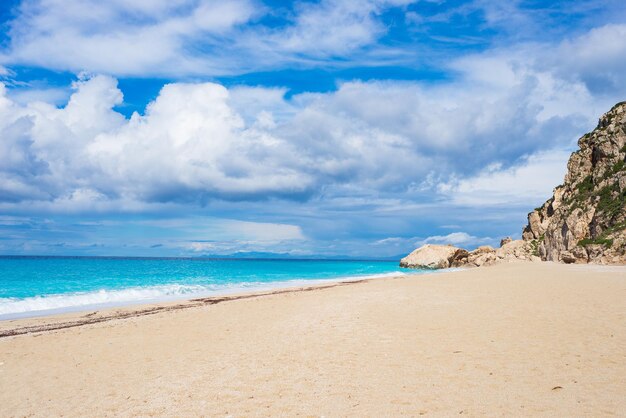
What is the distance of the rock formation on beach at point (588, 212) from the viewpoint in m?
49.2

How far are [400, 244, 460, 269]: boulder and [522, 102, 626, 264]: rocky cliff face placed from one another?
20.5m

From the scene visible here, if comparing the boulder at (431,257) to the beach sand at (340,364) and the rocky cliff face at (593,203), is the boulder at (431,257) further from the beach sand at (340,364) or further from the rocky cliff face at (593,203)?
the beach sand at (340,364)

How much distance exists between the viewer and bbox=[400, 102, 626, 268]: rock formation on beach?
162 ft

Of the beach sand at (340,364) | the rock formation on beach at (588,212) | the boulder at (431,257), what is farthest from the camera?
the boulder at (431,257)

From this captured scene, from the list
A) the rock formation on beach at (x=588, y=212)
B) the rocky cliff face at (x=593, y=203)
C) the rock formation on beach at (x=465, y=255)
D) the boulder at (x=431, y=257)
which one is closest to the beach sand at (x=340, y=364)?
the rocky cliff face at (x=593, y=203)

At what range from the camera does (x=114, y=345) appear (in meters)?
14.8

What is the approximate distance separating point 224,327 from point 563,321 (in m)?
12.4

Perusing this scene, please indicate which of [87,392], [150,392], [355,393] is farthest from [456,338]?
[87,392]

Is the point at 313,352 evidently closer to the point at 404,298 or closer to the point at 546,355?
the point at 546,355

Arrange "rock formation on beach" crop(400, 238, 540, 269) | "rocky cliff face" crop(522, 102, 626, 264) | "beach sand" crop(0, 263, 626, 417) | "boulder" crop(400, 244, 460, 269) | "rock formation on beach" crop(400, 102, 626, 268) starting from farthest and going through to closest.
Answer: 1. "boulder" crop(400, 244, 460, 269)
2. "rock formation on beach" crop(400, 238, 540, 269)
3. "rock formation on beach" crop(400, 102, 626, 268)
4. "rocky cliff face" crop(522, 102, 626, 264)
5. "beach sand" crop(0, 263, 626, 417)

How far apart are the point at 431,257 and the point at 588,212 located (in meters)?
40.2

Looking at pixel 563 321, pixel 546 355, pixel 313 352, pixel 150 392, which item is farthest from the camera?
pixel 563 321

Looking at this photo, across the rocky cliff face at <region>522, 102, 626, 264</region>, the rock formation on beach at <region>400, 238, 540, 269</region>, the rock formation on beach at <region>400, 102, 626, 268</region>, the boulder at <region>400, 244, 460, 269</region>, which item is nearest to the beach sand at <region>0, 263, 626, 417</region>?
the rocky cliff face at <region>522, 102, 626, 264</region>

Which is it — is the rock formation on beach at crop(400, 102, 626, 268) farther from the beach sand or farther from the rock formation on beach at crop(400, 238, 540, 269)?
the beach sand
